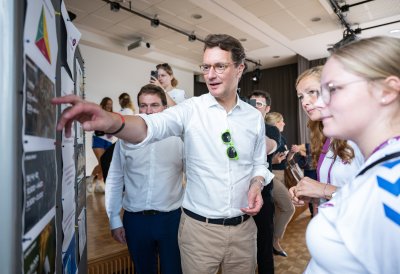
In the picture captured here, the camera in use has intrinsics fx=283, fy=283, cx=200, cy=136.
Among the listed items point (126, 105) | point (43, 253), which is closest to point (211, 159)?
point (43, 253)

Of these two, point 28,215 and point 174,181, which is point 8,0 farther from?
point 174,181

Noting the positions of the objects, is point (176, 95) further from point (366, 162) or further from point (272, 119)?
point (366, 162)

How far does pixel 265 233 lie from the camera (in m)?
2.26

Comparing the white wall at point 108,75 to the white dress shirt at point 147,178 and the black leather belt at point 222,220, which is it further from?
the black leather belt at point 222,220

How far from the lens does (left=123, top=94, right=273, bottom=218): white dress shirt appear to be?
1369 mm

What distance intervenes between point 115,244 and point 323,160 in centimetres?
199

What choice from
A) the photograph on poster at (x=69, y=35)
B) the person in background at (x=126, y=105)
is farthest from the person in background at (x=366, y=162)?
the person in background at (x=126, y=105)

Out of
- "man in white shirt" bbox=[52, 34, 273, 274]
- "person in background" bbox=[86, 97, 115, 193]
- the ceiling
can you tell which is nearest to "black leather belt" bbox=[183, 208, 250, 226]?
"man in white shirt" bbox=[52, 34, 273, 274]

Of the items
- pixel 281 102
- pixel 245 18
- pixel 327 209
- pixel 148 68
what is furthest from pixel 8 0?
pixel 281 102

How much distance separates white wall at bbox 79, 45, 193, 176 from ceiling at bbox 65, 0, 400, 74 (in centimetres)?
25

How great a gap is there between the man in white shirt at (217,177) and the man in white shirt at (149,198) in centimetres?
28

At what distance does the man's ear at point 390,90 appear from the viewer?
71cm

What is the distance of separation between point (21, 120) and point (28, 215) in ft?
0.72

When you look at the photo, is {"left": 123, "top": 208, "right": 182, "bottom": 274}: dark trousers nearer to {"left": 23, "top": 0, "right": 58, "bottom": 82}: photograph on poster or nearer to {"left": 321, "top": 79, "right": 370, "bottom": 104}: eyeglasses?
{"left": 23, "top": 0, "right": 58, "bottom": 82}: photograph on poster
